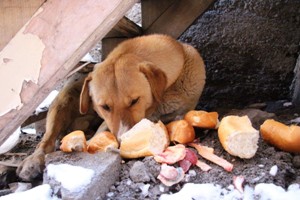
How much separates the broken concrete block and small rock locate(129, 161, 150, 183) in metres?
0.09

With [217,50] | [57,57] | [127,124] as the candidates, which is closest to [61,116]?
[127,124]

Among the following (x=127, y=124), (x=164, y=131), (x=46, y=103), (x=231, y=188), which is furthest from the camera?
(x=46, y=103)

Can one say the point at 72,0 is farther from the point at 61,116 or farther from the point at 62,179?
the point at 61,116

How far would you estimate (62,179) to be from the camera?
188cm

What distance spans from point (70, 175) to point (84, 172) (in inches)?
2.7

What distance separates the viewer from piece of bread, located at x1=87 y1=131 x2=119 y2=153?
2336mm

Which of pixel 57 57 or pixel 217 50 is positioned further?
pixel 217 50

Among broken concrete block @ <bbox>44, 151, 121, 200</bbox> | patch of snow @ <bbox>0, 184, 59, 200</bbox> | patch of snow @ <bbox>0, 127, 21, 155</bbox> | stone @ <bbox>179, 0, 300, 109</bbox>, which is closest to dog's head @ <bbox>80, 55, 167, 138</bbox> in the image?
broken concrete block @ <bbox>44, 151, 121, 200</bbox>

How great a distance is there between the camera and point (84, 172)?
1887 mm

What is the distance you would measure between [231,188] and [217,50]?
2.62 metres

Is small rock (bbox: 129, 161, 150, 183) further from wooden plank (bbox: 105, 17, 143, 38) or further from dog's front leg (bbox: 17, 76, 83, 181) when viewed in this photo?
wooden plank (bbox: 105, 17, 143, 38)

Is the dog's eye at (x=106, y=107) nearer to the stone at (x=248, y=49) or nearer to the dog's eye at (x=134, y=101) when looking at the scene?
the dog's eye at (x=134, y=101)

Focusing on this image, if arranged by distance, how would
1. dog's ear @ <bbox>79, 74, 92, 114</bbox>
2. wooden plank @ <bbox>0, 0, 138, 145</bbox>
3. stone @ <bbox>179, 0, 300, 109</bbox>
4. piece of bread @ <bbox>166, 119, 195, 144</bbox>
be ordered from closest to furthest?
wooden plank @ <bbox>0, 0, 138, 145</bbox>, piece of bread @ <bbox>166, 119, 195, 144</bbox>, dog's ear @ <bbox>79, 74, 92, 114</bbox>, stone @ <bbox>179, 0, 300, 109</bbox>

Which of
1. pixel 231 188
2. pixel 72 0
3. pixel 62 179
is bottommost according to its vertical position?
pixel 231 188
